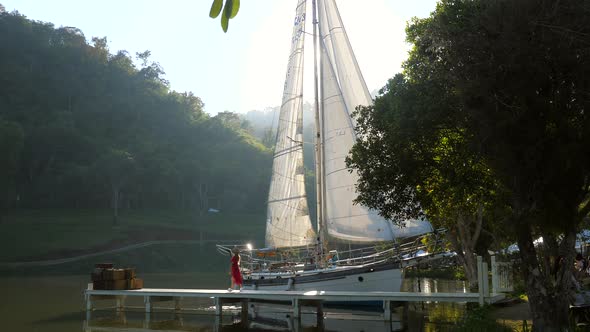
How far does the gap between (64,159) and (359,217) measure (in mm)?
57998

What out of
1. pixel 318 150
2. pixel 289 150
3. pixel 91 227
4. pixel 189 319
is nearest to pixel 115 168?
pixel 91 227

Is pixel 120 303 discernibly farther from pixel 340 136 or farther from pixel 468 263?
pixel 468 263

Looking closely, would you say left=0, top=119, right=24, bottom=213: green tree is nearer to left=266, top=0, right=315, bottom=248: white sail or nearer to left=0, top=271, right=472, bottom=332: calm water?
left=0, top=271, right=472, bottom=332: calm water

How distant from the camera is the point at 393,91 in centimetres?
1616

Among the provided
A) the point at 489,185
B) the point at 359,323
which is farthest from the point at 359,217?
the point at 489,185

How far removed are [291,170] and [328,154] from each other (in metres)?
3.40

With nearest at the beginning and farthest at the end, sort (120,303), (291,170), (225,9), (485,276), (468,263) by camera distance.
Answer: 1. (225,9)
2. (485,276)
3. (468,263)
4. (120,303)
5. (291,170)

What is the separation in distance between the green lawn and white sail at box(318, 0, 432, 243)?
34.7 meters

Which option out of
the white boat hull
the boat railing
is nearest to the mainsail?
the boat railing

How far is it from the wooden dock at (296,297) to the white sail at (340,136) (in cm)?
260

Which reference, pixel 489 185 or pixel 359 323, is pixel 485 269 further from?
pixel 359 323

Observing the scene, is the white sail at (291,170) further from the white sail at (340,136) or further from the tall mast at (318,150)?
the white sail at (340,136)

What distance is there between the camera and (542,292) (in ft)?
39.0

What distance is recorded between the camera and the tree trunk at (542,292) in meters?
11.8
